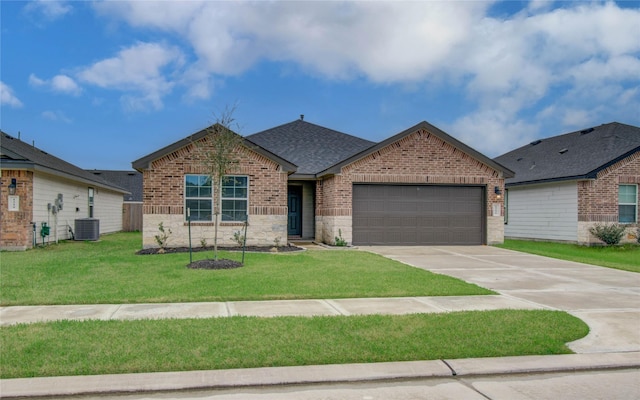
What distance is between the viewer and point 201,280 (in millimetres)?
9703

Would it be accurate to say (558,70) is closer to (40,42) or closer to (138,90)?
(138,90)

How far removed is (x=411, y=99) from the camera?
74.5 feet

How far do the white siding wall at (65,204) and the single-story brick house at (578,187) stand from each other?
20.6m

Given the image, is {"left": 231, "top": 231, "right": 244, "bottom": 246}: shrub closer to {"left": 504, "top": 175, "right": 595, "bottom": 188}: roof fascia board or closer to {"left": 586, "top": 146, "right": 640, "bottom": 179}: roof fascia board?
{"left": 504, "top": 175, "right": 595, "bottom": 188}: roof fascia board

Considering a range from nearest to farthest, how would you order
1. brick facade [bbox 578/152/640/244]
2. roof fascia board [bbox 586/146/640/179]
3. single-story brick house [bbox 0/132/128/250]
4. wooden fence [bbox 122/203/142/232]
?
single-story brick house [bbox 0/132/128/250] < roof fascia board [bbox 586/146/640/179] < brick facade [bbox 578/152/640/244] < wooden fence [bbox 122/203/142/232]

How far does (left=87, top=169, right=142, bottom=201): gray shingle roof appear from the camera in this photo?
36.6m

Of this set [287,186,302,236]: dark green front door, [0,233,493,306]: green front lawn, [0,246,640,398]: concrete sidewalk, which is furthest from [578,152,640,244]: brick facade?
[287,186,302,236]: dark green front door

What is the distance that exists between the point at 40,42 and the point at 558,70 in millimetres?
17866

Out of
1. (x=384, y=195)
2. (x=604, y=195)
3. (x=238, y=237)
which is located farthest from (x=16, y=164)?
(x=604, y=195)

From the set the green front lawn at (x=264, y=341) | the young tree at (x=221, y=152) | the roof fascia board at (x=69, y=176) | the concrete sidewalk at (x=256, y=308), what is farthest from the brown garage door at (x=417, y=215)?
the green front lawn at (x=264, y=341)

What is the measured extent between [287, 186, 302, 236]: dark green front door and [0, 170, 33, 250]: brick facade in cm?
1006

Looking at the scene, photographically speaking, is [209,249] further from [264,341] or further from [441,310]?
[264,341]

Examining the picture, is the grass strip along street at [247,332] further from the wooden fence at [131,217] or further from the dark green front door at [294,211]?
the wooden fence at [131,217]

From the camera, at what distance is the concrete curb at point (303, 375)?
14.0 feet
